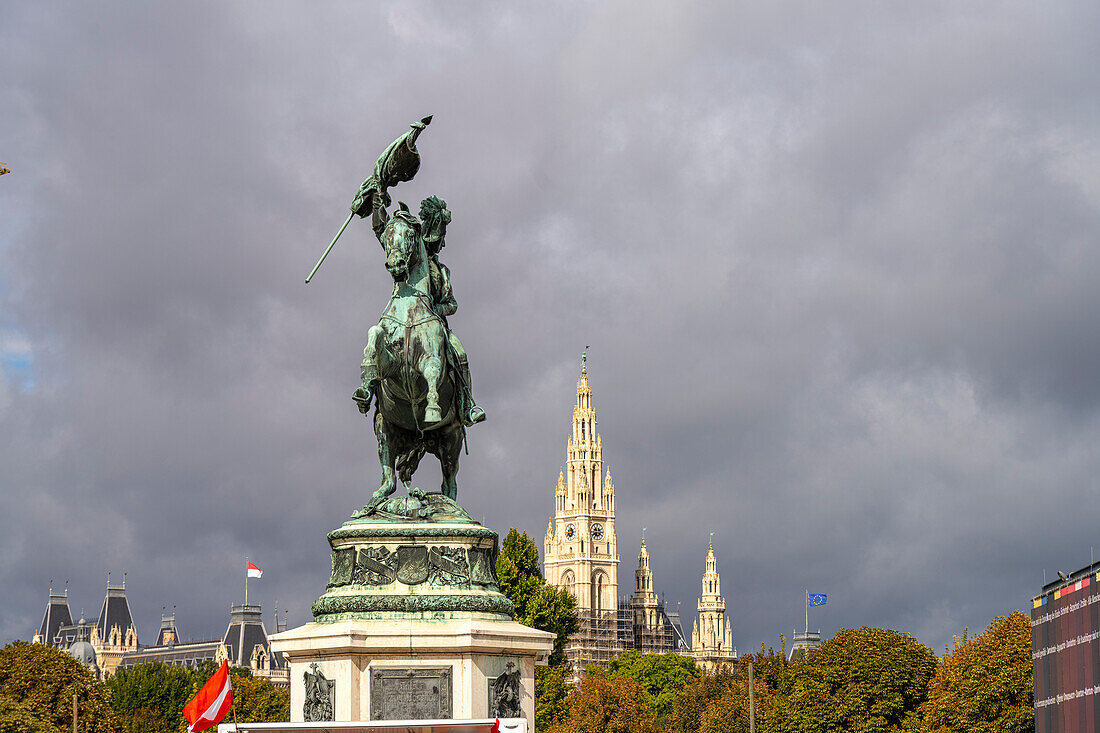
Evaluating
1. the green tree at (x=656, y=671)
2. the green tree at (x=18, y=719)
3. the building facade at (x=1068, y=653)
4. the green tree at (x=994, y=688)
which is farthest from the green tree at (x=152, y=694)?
the building facade at (x=1068, y=653)

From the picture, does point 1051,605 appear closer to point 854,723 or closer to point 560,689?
point 854,723

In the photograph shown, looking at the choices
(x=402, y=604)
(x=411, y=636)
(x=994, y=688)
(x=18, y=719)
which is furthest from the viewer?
(x=18, y=719)

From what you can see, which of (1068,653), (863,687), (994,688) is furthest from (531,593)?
(1068,653)

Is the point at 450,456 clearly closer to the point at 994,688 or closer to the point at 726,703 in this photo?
the point at 994,688

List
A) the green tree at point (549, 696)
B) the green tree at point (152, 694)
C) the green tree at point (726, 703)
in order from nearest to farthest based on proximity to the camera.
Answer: the green tree at point (726, 703), the green tree at point (549, 696), the green tree at point (152, 694)

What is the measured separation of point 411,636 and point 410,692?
78 cm

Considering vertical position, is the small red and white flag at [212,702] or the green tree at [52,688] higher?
the green tree at [52,688]

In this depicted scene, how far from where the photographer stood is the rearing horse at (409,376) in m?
25.6

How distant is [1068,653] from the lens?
43.3m

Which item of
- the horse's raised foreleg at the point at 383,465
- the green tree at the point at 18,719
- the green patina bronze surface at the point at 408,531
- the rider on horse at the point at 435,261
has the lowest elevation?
the green tree at the point at 18,719

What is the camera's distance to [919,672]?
246 feet

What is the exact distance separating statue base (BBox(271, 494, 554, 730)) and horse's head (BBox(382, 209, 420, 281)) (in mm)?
3792

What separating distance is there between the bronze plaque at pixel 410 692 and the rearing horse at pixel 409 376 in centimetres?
263

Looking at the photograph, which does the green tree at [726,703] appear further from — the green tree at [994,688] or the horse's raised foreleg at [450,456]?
the horse's raised foreleg at [450,456]
